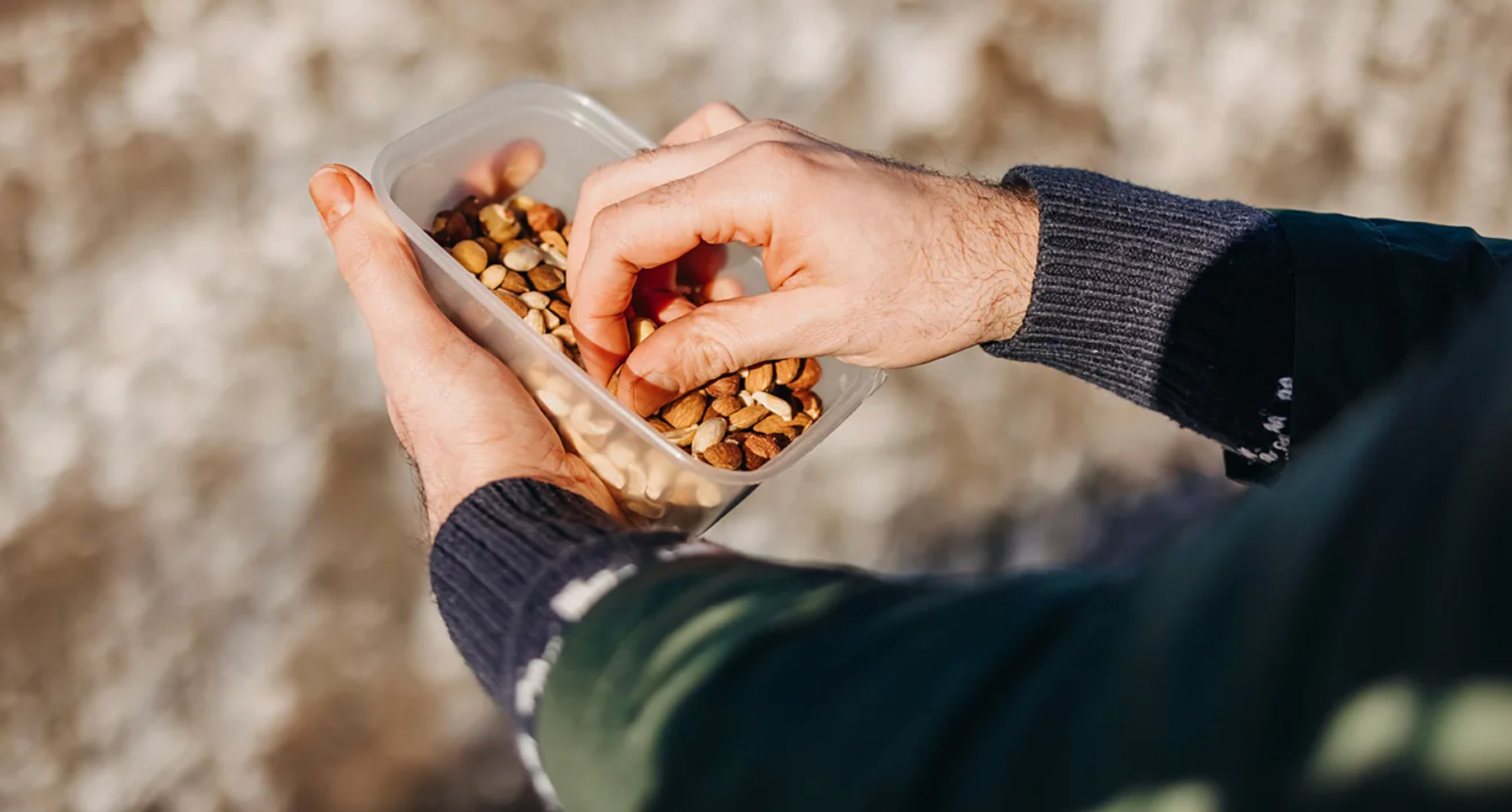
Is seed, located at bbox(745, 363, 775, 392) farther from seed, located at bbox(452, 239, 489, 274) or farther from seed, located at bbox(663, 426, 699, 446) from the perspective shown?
seed, located at bbox(452, 239, 489, 274)

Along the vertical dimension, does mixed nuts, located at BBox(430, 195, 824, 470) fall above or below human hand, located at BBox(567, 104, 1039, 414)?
below

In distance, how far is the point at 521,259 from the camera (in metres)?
1.05

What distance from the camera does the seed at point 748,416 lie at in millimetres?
994

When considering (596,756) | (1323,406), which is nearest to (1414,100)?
(1323,406)

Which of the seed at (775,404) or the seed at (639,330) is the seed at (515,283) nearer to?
the seed at (639,330)

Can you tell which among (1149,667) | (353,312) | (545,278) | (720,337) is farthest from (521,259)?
(1149,667)

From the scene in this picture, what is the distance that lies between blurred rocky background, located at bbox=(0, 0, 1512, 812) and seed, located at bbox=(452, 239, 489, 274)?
1.52ft

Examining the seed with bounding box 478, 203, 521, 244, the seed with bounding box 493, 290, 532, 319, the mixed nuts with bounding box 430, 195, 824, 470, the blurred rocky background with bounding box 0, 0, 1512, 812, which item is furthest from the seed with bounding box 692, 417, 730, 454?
the blurred rocky background with bounding box 0, 0, 1512, 812

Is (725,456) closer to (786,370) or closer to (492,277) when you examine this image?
(786,370)

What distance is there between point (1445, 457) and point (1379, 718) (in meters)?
0.10

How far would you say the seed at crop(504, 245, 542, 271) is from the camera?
3.43 feet

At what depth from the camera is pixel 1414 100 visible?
169cm

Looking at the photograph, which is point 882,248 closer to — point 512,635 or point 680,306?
point 680,306

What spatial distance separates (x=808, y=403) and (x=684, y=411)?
5.4 inches
